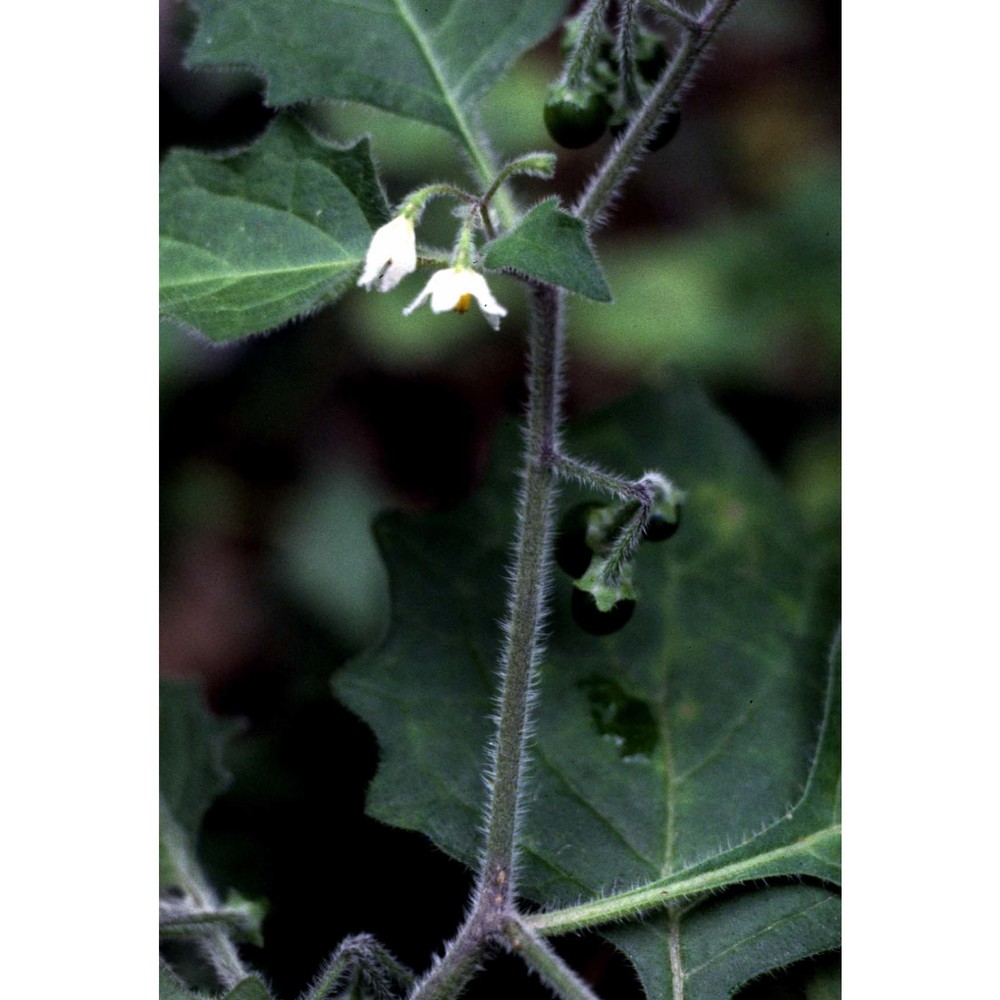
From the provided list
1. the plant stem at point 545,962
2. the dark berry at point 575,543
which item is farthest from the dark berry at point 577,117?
the plant stem at point 545,962

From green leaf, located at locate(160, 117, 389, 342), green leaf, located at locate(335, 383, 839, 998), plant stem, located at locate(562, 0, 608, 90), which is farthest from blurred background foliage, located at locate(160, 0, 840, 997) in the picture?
plant stem, located at locate(562, 0, 608, 90)

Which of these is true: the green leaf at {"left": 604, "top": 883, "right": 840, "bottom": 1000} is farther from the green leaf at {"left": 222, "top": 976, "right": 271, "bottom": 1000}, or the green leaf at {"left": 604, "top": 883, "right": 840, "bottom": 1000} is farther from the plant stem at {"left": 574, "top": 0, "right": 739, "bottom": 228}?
the plant stem at {"left": 574, "top": 0, "right": 739, "bottom": 228}

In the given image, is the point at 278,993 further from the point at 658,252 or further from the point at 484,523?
the point at 658,252

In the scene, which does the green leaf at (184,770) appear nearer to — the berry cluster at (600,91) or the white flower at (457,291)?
the white flower at (457,291)

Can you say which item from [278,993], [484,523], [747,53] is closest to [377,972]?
[278,993]

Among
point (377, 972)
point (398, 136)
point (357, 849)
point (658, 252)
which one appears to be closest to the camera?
point (377, 972)

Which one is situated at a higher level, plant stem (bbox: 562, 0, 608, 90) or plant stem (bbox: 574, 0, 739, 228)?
plant stem (bbox: 562, 0, 608, 90)

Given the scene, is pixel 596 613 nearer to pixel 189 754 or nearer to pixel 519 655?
pixel 519 655
